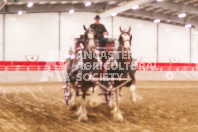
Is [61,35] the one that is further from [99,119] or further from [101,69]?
[99,119]

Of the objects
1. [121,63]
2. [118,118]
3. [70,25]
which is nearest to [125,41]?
[121,63]

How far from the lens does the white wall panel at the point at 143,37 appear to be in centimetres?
2977

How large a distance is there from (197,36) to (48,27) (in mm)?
14708

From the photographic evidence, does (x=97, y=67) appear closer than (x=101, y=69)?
Yes

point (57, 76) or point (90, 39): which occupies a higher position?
point (90, 39)

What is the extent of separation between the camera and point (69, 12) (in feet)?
89.2

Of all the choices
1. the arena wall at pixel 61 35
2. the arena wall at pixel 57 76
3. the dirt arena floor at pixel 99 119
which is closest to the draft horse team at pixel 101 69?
the dirt arena floor at pixel 99 119

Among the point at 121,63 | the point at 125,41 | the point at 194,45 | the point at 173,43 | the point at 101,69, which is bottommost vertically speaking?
the point at 101,69

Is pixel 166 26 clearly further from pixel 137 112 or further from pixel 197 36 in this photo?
pixel 137 112

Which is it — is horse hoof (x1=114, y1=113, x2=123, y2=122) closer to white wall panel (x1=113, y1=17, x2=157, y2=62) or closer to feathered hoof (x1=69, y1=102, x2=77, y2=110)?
feathered hoof (x1=69, y1=102, x2=77, y2=110)

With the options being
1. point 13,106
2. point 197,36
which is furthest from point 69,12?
point 13,106

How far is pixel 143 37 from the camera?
30.3m

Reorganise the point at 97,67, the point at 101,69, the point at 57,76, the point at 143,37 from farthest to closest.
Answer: the point at 143,37
the point at 57,76
the point at 101,69
the point at 97,67

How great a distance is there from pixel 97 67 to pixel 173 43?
84.2ft
